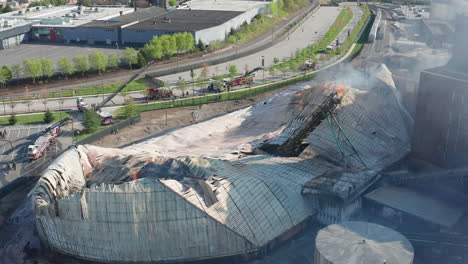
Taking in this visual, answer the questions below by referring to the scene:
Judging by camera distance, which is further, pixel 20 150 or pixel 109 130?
pixel 109 130

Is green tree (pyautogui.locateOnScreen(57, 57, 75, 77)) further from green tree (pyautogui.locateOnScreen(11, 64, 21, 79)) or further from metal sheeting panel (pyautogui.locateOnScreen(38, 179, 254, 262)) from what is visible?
metal sheeting panel (pyautogui.locateOnScreen(38, 179, 254, 262))

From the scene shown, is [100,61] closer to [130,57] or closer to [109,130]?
[130,57]

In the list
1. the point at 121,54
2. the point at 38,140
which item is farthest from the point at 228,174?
the point at 121,54

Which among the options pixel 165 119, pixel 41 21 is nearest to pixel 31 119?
pixel 165 119

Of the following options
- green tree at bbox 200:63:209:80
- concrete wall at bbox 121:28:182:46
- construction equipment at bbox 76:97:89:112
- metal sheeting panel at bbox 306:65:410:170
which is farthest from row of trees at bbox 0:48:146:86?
metal sheeting panel at bbox 306:65:410:170

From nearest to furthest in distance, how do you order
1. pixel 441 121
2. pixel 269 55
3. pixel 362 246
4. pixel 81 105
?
1. pixel 362 246
2. pixel 441 121
3. pixel 81 105
4. pixel 269 55
